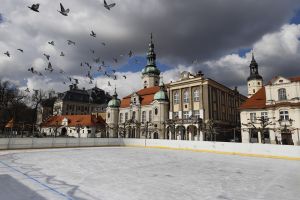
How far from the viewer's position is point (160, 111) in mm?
59344

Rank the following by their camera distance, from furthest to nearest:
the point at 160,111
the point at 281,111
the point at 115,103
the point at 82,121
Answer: the point at 82,121 → the point at 115,103 → the point at 160,111 → the point at 281,111

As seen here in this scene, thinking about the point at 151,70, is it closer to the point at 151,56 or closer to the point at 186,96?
the point at 151,56

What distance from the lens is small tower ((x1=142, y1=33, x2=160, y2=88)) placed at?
83.9m

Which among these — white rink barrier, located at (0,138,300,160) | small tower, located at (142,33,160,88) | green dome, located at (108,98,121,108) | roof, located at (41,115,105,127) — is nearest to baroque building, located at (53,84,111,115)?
roof, located at (41,115,105,127)

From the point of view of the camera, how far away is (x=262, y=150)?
29.7 metres

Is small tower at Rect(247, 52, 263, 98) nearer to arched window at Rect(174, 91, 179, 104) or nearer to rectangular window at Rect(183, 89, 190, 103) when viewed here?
rectangular window at Rect(183, 89, 190, 103)

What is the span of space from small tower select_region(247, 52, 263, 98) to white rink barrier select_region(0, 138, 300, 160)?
4964 centimetres

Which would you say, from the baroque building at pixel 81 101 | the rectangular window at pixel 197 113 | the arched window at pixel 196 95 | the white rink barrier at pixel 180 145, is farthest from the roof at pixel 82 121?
the arched window at pixel 196 95

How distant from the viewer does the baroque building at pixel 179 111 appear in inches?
2105

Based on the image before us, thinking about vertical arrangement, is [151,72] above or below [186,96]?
above

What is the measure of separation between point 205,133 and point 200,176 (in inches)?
1408

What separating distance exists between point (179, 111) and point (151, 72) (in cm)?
2937

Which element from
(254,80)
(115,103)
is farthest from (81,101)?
(254,80)

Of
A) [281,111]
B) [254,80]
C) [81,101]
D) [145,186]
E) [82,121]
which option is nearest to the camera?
[145,186]
